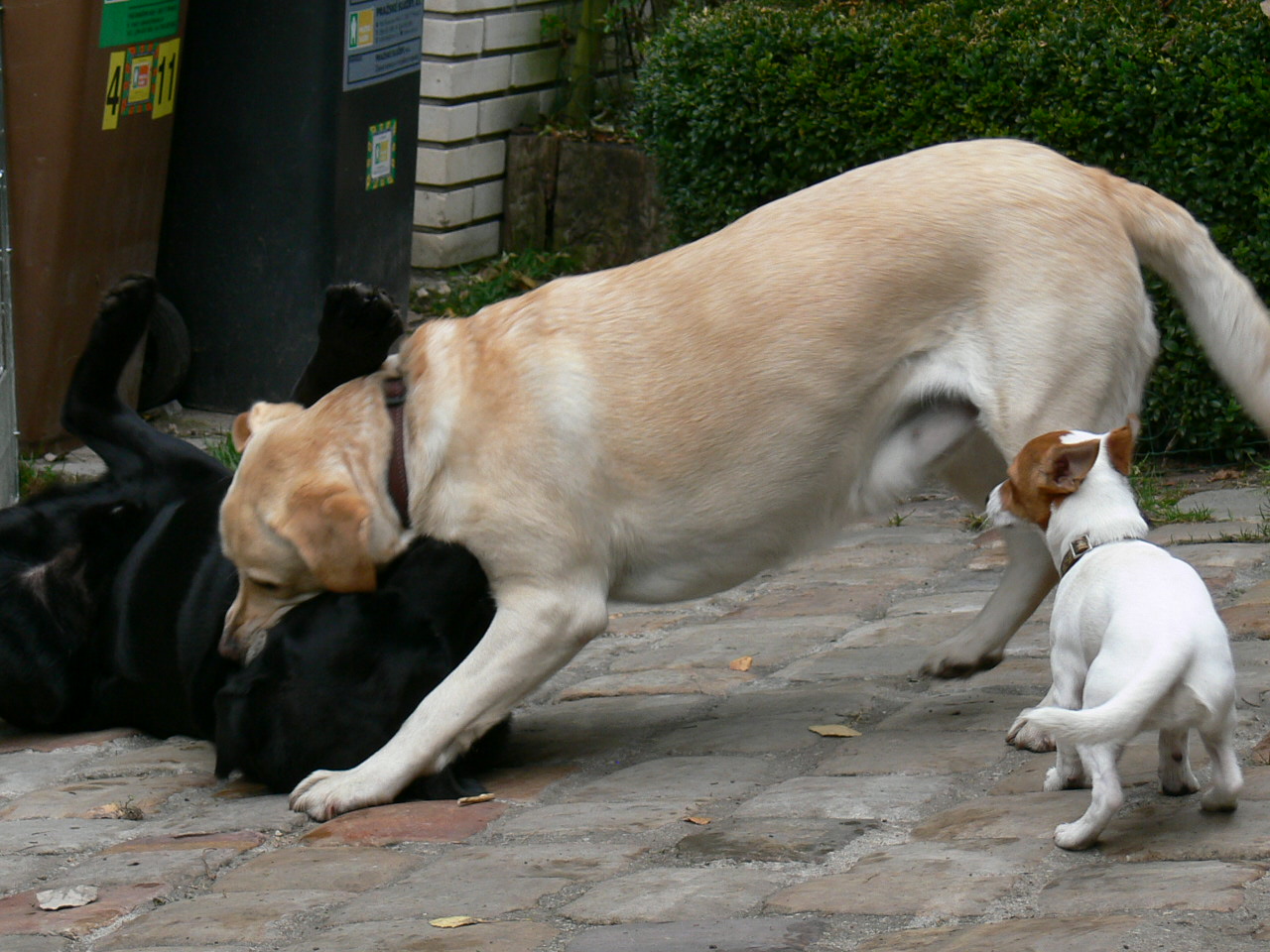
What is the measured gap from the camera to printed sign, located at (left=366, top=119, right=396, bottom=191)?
291 inches

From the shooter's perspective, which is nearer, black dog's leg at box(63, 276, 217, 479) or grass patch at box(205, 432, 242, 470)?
black dog's leg at box(63, 276, 217, 479)

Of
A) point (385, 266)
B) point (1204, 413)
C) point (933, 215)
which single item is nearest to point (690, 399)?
point (933, 215)

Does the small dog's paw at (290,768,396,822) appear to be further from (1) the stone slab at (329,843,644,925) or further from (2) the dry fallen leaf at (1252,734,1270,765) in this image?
(2) the dry fallen leaf at (1252,734,1270,765)

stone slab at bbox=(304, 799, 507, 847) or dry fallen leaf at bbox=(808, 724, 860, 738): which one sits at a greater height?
dry fallen leaf at bbox=(808, 724, 860, 738)

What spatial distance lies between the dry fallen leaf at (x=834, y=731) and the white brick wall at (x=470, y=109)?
6.37 m

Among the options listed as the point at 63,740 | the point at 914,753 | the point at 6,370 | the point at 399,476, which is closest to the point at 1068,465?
the point at 914,753

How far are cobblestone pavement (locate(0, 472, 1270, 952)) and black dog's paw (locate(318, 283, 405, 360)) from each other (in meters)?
0.99

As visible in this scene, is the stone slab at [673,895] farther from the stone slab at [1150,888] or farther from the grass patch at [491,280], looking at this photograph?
the grass patch at [491,280]

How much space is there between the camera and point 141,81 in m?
6.68

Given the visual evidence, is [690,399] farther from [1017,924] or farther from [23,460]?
[23,460]

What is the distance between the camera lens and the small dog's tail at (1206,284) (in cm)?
363

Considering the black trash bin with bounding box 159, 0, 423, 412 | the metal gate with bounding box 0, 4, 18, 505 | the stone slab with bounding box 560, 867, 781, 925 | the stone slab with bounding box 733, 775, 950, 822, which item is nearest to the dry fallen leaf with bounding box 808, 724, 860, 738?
the stone slab with bounding box 733, 775, 950, 822

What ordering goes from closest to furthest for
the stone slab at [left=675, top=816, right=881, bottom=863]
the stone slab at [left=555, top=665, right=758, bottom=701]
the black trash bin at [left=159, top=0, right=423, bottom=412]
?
1. the stone slab at [left=675, top=816, right=881, bottom=863]
2. the stone slab at [left=555, top=665, right=758, bottom=701]
3. the black trash bin at [left=159, top=0, right=423, bottom=412]

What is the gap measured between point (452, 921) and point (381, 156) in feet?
18.1
